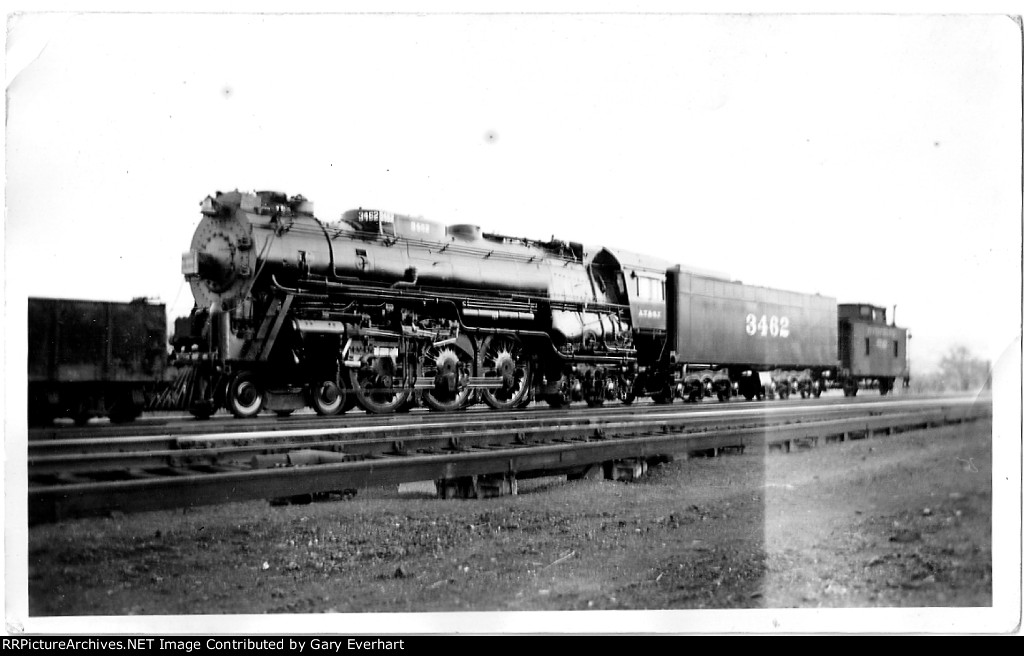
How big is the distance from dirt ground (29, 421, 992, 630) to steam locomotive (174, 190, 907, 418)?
3.69 ft

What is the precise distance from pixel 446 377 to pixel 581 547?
1980mm

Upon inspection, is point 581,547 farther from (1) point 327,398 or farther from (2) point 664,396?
(2) point 664,396

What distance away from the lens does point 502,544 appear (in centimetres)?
376

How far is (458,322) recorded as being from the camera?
568 centimetres

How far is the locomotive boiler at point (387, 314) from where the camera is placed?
4949 millimetres

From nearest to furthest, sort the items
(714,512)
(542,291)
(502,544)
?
(502,544) < (714,512) < (542,291)

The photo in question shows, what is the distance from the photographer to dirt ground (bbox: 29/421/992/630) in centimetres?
351

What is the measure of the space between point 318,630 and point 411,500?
76 centimetres

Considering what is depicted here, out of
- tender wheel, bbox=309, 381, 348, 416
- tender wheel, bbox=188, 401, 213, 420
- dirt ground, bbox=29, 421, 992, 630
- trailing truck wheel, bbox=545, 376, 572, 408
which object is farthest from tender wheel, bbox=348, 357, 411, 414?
dirt ground, bbox=29, 421, 992, 630

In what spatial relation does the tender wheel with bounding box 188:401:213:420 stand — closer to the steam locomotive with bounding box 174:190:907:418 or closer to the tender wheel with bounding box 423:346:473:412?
the steam locomotive with bounding box 174:190:907:418

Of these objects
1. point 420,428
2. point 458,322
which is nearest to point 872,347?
point 458,322

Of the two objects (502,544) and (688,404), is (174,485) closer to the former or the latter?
(502,544)

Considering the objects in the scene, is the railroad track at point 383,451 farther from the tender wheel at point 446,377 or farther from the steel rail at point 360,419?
the tender wheel at point 446,377
